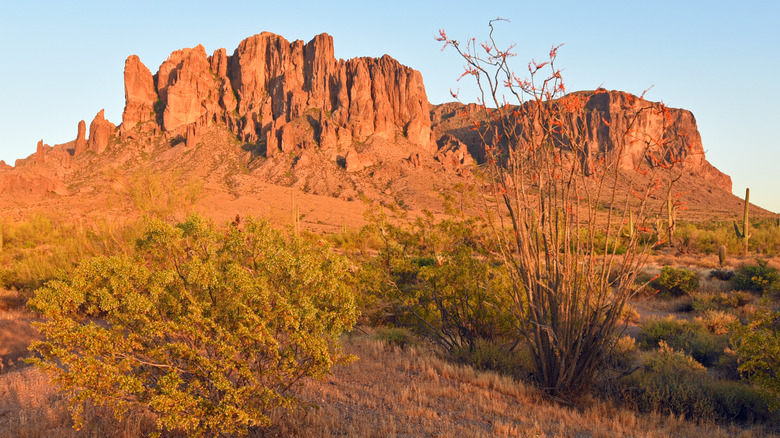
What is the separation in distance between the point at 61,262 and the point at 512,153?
14.3 meters

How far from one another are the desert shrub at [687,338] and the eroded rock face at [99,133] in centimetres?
11088

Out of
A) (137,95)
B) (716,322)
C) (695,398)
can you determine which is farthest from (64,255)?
(137,95)

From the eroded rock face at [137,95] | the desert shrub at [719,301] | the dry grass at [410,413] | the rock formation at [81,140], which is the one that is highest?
the eroded rock face at [137,95]

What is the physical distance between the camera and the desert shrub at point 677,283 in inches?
583

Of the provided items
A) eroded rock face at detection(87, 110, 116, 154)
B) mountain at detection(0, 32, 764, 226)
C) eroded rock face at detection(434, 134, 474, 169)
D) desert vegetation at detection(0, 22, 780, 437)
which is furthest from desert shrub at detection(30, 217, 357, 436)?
eroded rock face at detection(87, 110, 116, 154)

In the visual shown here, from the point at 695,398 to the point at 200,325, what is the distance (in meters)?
6.09

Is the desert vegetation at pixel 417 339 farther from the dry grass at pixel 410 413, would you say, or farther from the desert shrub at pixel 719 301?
the desert shrub at pixel 719 301

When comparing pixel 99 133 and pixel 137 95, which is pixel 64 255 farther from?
pixel 137 95

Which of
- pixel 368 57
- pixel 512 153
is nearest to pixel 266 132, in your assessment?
pixel 368 57

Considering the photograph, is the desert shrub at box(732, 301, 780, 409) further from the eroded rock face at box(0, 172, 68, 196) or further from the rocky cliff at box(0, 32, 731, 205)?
the rocky cliff at box(0, 32, 731, 205)

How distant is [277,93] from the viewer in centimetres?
11062

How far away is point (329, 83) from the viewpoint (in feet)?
369

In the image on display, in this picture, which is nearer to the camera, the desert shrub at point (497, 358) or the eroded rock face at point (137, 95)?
the desert shrub at point (497, 358)

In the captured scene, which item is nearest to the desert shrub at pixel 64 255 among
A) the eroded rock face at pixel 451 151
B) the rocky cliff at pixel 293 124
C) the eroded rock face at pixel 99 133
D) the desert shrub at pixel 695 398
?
the desert shrub at pixel 695 398
